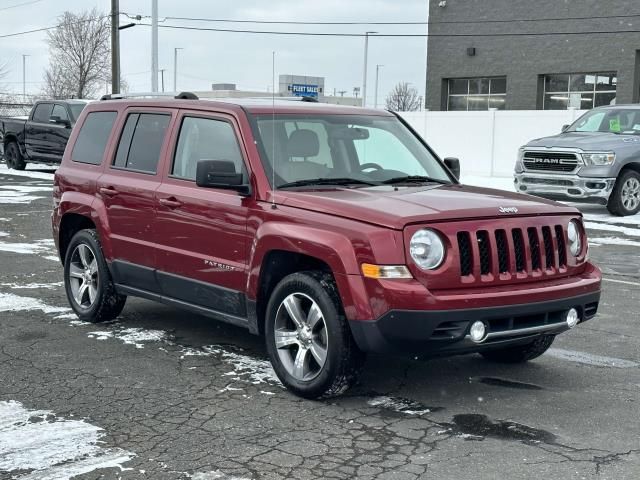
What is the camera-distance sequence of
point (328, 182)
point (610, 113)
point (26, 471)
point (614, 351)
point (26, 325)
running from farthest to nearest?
1. point (610, 113)
2. point (26, 325)
3. point (614, 351)
4. point (328, 182)
5. point (26, 471)

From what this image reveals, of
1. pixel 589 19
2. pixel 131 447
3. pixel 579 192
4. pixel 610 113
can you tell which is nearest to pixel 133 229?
pixel 131 447

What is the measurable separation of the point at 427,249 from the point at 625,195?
12114 mm

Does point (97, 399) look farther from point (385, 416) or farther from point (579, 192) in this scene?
point (579, 192)

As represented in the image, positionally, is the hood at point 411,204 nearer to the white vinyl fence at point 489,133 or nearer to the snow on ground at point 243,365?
the snow on ground at point 243,365

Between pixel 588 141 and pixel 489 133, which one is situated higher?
pixel 489 133

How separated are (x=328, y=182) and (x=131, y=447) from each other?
7.22 feet

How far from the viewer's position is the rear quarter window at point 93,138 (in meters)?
7.40

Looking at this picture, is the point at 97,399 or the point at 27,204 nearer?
the point at 97,399

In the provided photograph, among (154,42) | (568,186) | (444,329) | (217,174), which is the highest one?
(154,42)

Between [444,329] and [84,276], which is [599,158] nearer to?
[84,276]

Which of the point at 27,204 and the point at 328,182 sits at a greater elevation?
the point at 328,182

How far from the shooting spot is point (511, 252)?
517cm

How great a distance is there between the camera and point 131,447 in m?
4.56

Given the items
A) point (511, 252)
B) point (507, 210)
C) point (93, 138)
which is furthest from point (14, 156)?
point (511, 252)
